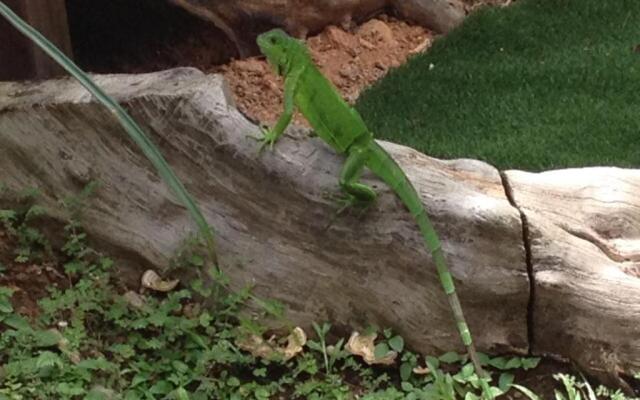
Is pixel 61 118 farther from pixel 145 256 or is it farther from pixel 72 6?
pixel 72 6

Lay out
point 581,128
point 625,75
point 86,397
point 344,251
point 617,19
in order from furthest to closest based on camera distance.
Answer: point 617,19 < point 625,75 < point 581,128 < point 344,251 < point 86,397

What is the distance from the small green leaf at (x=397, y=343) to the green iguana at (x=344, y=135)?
0.72 feet

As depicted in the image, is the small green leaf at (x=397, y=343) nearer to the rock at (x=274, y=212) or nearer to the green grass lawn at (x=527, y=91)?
the rock at (x=274, y=212)

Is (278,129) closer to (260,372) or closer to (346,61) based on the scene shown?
(260,372)

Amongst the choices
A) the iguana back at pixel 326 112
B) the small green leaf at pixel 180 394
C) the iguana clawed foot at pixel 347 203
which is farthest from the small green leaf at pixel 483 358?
the small green leaf at pixel 180 394

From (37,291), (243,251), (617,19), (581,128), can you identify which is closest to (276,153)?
(243,251)

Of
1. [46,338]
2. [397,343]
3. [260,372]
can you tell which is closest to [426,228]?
[397,343]

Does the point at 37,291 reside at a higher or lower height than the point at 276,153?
lower

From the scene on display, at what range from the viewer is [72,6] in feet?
19.0

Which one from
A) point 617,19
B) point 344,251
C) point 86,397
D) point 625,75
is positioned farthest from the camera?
point 617,19

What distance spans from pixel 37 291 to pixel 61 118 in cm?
56

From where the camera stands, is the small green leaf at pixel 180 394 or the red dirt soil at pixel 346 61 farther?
the red dirt soil at pixel 346 61

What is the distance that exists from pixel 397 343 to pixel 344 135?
0.68m

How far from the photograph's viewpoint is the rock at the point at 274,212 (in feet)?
10.0
